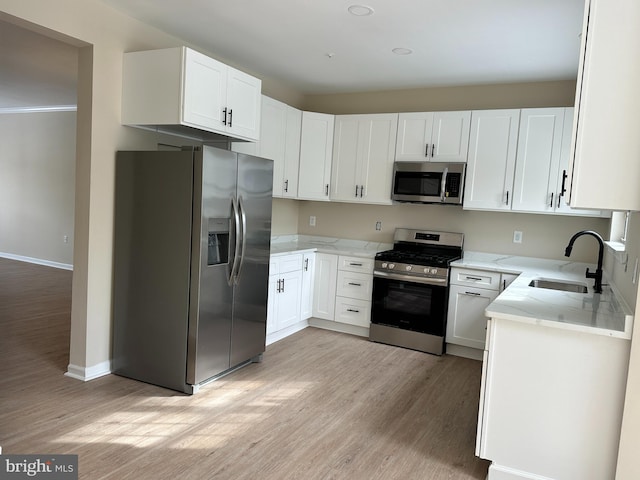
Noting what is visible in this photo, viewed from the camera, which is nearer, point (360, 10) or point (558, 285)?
point (360, 10)

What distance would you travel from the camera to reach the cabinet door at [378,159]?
4824 mm

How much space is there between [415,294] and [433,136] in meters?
1.56

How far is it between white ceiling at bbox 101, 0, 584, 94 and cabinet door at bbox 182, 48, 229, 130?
34cm

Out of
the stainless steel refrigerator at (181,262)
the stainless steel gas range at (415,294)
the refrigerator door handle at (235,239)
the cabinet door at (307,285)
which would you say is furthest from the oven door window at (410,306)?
the refrigerator door handle at (235,239)

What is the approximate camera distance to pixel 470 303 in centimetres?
432

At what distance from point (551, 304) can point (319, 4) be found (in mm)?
2276

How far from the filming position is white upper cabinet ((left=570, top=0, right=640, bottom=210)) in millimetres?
1932

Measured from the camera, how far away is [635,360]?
2.02 meters

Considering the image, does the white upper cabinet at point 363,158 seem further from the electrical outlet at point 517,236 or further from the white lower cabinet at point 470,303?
the electrical outlet at point 517,236

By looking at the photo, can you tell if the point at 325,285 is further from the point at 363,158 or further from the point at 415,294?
the point at 363,158

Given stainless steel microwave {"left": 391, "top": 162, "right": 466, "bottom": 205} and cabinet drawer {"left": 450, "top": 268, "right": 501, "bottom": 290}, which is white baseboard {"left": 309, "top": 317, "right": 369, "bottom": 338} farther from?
stainless steel microwave {"left": 391, "top": 162, "right": 466, "bottom": 205}

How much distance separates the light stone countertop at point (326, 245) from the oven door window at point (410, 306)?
40 cm

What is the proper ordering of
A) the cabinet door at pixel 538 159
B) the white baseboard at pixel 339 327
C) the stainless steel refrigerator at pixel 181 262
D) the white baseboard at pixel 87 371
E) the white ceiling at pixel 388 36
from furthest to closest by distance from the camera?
the white baseboard at pixel 339 327, the cabinet door at pixel 538 159, the white baseboard at pixel 87 371, the stainless steel refrigerator at pixel 181 262, the white ceiling at pixel 388 36

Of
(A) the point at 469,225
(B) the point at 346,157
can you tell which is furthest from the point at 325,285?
(A) the point at 469,225
